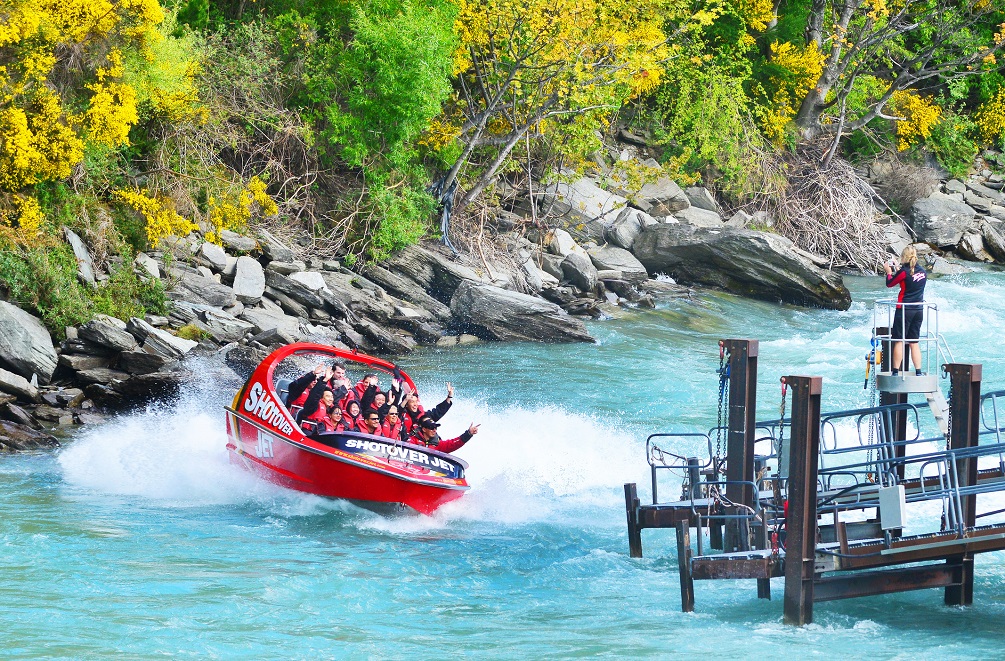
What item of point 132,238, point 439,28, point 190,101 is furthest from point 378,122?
point 132,238

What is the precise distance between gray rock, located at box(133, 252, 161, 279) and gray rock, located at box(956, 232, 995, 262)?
26.5 metres

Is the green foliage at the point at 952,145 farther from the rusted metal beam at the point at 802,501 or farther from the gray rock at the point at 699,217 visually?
the rusted metal beam at the point at 802,501

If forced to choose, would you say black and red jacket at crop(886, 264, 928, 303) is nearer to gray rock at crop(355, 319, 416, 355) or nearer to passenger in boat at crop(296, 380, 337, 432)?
passenger in boat at crop(296, 380, 337, 432)

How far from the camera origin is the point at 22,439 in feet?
48.4

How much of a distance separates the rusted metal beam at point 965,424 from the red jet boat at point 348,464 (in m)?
5.34

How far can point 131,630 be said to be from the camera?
343 inches

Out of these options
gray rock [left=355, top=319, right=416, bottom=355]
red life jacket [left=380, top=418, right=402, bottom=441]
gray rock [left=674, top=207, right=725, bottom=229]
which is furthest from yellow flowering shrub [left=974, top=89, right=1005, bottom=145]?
red life jacket [left=380, top=418, right=402, bottom=441]

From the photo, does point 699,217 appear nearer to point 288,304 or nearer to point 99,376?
point 288,304

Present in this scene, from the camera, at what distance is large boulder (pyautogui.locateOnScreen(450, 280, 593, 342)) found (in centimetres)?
2317

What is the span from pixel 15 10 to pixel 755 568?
15.4 m

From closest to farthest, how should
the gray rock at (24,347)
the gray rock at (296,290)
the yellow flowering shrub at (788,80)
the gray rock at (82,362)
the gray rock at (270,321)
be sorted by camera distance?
the gray rock at (24,347) → the gray rock at (82,362) → the gray rock at (270,321) → the gray rock at (296,290) → the yellow flowering shrub at (788,80)

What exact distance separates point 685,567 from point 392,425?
485 centimetres

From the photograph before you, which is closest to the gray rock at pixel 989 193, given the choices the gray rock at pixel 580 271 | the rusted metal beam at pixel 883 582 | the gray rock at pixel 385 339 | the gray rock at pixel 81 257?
the gray rock at pixel 580 271

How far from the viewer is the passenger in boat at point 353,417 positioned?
13.1 m
